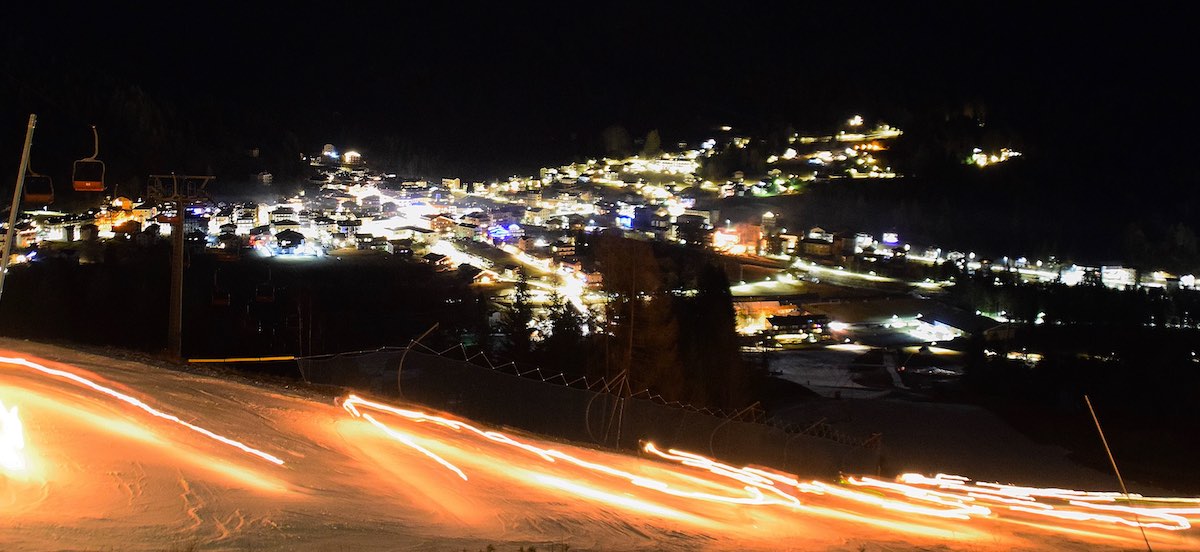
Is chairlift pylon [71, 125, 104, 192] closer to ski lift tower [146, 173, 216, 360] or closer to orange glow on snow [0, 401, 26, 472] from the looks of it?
orange glow on snow [0, 401, 26, 472]

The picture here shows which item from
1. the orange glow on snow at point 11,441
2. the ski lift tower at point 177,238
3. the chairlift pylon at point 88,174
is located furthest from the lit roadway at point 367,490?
the ski lift tower at point 177,238

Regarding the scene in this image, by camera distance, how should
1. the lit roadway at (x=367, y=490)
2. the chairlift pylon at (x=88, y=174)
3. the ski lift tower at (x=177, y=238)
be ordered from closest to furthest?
the lit roadway at (x=367, y=490) < the chairlift pylon at (x=88, y=174) < the ski lift tower at (x=177, y=238)

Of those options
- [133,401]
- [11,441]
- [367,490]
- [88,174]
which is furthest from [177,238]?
[367,490]

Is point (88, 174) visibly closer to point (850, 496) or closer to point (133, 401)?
point (133, 401)

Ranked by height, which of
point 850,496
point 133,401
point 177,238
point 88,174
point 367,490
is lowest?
point 850,496

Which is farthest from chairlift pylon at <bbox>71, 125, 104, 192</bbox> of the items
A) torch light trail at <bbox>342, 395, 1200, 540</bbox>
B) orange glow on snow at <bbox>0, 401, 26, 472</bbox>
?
torch light trail at <bbox>342, 395, 1200, 540</bbox>

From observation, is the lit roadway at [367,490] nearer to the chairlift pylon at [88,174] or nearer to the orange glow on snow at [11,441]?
the orange glow on snow at [11,441]
